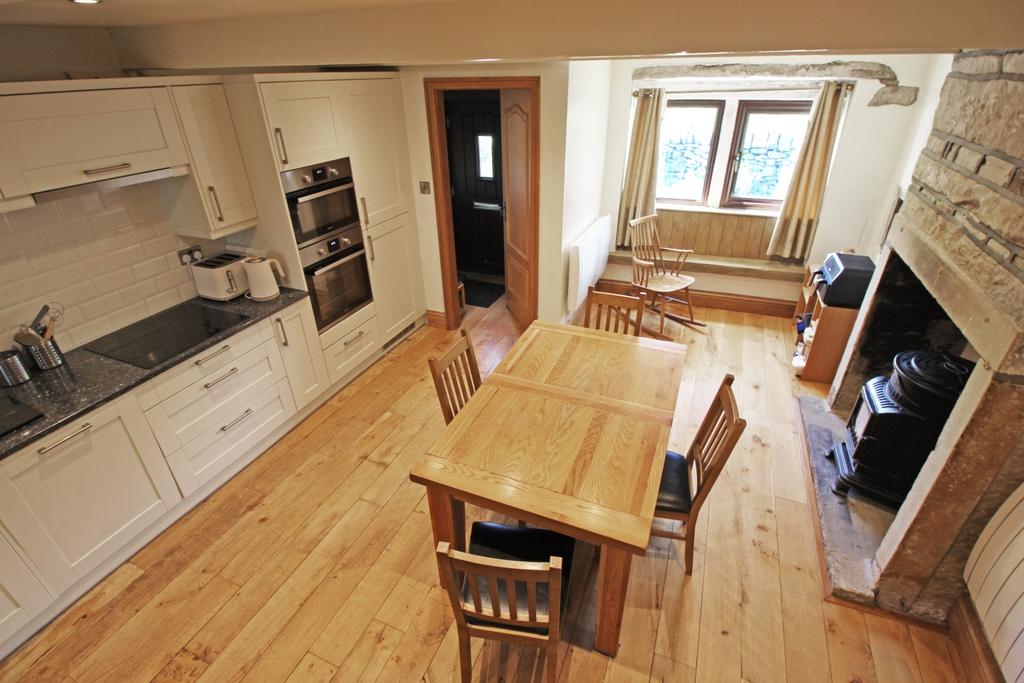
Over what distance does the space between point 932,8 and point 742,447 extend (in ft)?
7.43

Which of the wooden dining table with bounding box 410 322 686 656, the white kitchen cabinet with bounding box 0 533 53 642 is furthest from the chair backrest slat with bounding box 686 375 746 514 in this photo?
the white kitchen cabinet with bounding box 0 533 53 642

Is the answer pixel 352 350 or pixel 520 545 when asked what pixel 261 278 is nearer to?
pixel 352 350

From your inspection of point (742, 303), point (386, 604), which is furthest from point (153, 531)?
point (742, 303)

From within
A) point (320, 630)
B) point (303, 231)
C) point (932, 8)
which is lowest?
point (320, 630)

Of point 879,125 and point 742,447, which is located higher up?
point 879,125

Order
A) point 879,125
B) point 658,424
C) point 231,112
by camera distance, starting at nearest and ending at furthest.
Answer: point 658,424 → point 231,112 → point 879,125

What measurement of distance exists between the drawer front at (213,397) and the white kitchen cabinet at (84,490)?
0.26 feet

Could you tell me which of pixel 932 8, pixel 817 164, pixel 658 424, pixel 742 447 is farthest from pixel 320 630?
pixel 817 164

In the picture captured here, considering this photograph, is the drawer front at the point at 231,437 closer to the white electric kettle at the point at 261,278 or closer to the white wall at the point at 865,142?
the white electric kettle at the point at 261,278

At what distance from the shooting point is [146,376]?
2.18 meters

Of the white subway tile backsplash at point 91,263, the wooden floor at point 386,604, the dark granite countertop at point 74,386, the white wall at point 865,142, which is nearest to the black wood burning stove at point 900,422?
the wooden floor at point 386,604

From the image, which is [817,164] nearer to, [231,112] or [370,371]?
[370,371]

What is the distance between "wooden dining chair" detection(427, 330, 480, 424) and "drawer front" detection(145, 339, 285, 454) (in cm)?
118

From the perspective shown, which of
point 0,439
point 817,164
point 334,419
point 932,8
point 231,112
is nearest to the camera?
point 932,8
